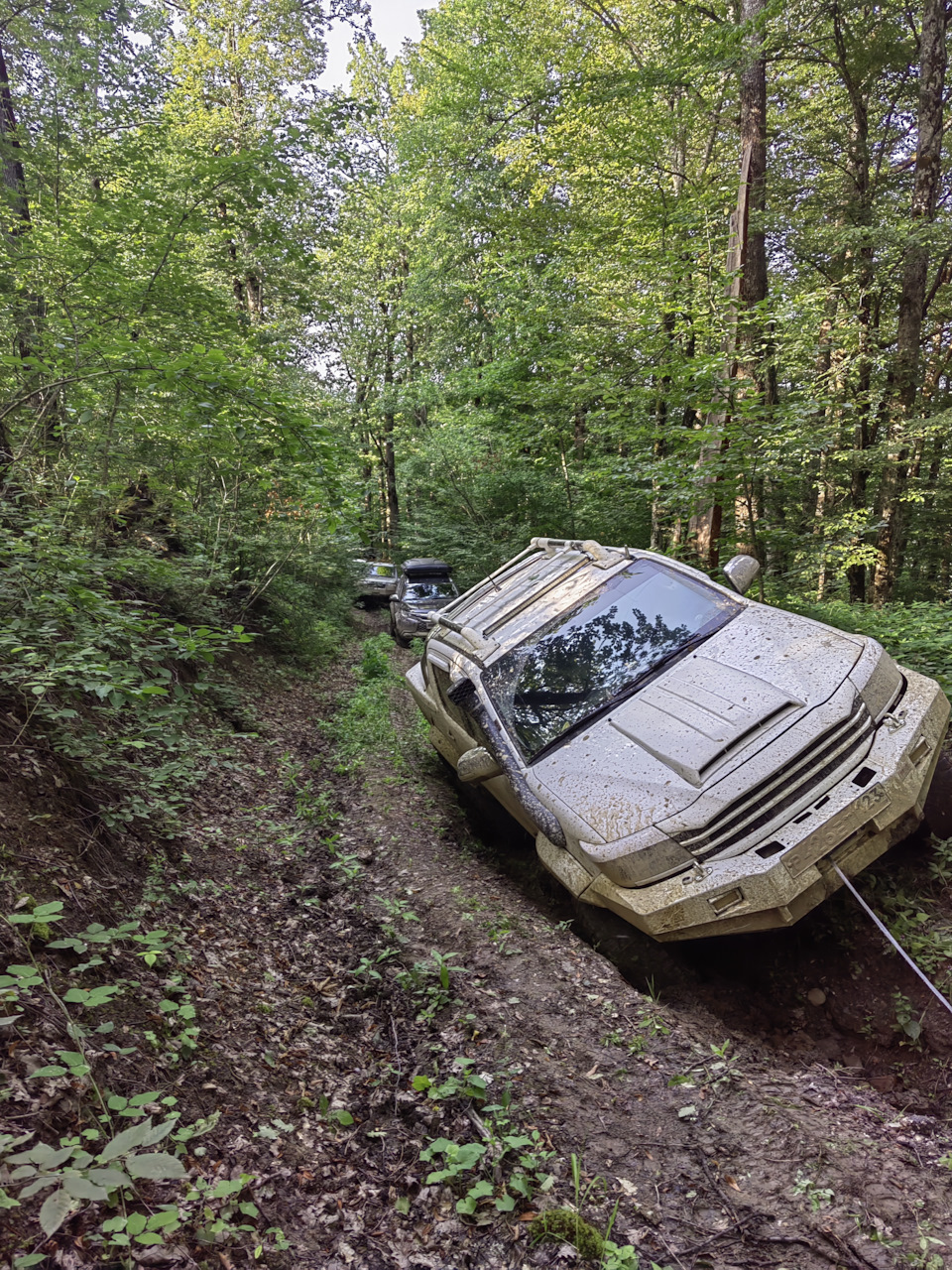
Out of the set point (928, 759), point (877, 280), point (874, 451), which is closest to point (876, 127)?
point (877, 280)

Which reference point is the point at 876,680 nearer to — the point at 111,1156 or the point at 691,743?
the point at 691,743

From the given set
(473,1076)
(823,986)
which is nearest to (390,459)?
(823,986)

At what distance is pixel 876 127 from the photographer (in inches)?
533

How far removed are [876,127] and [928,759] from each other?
16713mm

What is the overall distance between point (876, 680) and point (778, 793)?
3.53ft

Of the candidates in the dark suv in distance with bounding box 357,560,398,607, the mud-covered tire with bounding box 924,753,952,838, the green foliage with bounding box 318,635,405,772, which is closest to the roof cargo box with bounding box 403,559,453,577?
the green foliage with bounding box 318,635,405,772

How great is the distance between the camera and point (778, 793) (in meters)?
2.94

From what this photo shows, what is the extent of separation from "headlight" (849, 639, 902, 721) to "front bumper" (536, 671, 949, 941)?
267 mm

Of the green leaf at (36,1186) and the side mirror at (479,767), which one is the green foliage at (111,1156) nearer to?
the green leaf at (36,1186)

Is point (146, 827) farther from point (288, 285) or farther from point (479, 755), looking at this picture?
point (288, 285)

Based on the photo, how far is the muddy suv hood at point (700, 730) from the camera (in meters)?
3.05

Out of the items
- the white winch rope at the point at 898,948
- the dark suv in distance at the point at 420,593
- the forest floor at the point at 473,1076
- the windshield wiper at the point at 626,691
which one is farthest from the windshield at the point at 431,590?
the white winch rope at the point at 898,948

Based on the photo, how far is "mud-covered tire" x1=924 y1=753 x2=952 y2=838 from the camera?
364cm

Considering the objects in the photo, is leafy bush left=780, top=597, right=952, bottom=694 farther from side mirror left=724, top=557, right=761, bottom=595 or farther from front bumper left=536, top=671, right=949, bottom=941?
front bumper left=536, top=671, right=949, bottom=941
